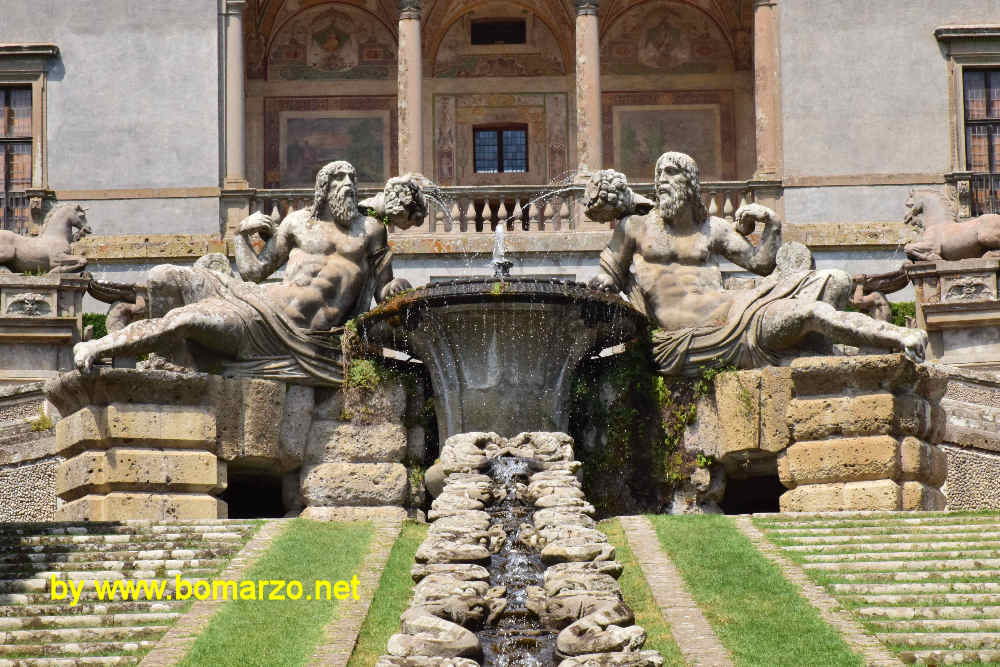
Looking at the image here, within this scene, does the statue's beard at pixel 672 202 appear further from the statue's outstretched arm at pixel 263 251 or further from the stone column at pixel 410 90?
the stone column at pixel 410 90

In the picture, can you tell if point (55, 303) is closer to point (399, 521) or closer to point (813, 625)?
point (399, 521)

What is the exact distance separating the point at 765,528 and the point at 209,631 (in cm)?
458

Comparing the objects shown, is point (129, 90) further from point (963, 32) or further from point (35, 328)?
point (963, 32)

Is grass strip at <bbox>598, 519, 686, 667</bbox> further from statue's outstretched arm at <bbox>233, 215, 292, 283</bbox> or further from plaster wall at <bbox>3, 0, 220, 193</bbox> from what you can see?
plaster wall at <bbox>3, 0, 220, 193</bbox>

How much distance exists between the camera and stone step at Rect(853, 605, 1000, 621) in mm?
11297

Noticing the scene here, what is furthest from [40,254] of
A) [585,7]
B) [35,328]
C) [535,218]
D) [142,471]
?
[142,471]

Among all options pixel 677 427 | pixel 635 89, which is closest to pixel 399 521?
pixel 677 427

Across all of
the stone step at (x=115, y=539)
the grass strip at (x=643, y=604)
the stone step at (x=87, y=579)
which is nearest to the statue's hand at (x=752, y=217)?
the grass strip at (x=643, y=604)

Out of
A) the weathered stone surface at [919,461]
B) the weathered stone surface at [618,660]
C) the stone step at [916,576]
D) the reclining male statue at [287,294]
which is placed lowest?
the weathered stone surface at [618,660]

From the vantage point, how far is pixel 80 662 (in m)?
10.7

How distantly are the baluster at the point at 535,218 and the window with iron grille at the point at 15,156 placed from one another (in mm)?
9362

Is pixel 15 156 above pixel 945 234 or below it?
above

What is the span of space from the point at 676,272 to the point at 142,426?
16.0 ft

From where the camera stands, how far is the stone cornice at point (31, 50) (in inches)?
1375
